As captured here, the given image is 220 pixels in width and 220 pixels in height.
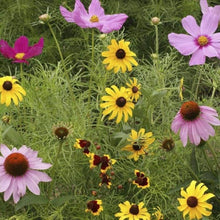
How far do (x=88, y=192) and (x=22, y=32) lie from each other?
154cm

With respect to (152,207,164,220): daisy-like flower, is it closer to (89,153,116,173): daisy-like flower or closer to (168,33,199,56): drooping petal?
(89,153,116,173): daisy-like flower

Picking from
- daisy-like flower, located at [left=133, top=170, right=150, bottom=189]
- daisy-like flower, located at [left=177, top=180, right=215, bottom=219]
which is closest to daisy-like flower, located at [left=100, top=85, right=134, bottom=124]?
daisy-like flower, located at [left=133, top=170, right=150, bottom=189]

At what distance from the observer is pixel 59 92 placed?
5.17 feet

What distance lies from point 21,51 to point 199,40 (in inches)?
16.3

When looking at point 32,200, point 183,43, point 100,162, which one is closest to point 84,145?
point 100,162

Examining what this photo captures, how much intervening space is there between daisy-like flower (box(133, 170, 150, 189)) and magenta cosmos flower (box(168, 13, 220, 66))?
25cm

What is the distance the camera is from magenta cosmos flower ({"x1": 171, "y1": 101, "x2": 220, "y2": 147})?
3.70 feet

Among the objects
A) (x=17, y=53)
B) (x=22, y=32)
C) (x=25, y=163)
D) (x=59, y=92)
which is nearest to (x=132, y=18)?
(x=22, y=32)

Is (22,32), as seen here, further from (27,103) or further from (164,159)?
(164,159)

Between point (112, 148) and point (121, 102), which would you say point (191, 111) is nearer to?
point (121, 102)

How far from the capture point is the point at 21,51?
4.57ft

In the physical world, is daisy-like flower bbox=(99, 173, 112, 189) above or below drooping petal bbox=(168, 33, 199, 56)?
below

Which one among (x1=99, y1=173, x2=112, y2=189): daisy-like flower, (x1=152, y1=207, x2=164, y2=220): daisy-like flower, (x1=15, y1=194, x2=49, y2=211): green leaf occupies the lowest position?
(x1=15, y1=194, x2=49, y2=211): green leaf

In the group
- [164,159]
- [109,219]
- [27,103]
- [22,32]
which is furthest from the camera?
[22,32]
